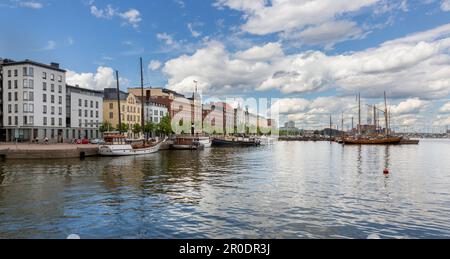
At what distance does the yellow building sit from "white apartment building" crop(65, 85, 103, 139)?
473cm

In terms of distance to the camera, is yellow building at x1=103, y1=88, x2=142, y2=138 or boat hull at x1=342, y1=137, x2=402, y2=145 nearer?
yellow building at x1=103, y1=88, x2=142, y2=138

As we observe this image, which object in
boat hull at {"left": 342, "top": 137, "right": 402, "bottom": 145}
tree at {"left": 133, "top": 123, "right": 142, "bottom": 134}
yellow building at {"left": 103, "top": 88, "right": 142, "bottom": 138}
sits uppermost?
yellow building at {"left": 103, "top": 88, "right": 142, "bottom": 138}

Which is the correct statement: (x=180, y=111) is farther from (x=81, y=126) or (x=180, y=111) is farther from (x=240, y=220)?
(x=240, y=220)

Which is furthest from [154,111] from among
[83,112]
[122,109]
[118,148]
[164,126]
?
[118,148]

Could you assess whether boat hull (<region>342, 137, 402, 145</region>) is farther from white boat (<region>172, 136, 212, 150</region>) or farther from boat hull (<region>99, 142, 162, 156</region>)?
boat hull (<region>99, 142, 162, 156</region>)

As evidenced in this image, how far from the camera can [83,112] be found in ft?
387

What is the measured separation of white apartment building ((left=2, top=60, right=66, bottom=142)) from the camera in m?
98.3

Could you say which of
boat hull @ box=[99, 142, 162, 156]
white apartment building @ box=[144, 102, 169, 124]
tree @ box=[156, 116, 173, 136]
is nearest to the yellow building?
white apartment building @ box=[144, 102, 169, 124]

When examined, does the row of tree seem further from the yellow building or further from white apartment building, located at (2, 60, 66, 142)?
white apartment building, located at (2, 60, 66, 142)

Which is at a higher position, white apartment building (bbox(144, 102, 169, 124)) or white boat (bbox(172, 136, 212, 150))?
white apartment building (bbox(144, 102, 169, 124))

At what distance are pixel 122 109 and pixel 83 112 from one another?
16.0m

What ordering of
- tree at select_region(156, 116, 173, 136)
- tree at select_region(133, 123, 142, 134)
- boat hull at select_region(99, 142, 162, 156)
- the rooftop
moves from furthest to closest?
tree at select_region(156, 116, 173, 136), tree at select_region(133, 123, 142, 134), the rooftop, boat hull at select_region(99, 142, 162, 156)

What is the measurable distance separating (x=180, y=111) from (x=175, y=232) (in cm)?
16280

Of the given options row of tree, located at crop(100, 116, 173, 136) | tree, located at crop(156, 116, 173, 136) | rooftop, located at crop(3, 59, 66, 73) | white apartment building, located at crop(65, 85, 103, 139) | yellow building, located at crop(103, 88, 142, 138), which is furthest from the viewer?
tree, located at crop(156, 116, 173, 136)
